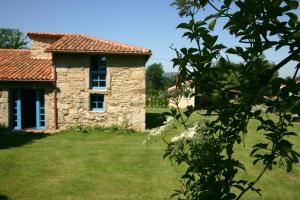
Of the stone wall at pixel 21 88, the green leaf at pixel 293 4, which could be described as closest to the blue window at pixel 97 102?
the stone wall at pixel 21 88

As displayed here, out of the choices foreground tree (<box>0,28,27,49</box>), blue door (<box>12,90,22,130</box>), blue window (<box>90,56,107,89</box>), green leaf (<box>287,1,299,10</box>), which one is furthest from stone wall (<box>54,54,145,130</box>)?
foreground tree (<box>0,28,27,49</box>)

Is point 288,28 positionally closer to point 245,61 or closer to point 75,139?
point 245,61

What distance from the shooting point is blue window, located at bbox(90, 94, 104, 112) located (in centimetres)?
1686

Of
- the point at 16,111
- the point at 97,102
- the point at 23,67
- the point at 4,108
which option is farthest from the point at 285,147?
the point at 23,67

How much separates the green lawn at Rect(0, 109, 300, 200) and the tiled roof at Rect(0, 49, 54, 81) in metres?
3.74

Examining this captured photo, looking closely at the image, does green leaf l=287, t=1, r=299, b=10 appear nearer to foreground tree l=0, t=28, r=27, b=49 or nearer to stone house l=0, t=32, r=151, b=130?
stone house l=0, t=32, r=151, b=130

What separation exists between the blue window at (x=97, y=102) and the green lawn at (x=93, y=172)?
3.40 metres

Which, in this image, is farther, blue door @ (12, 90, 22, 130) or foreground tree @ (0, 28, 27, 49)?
foreground tree @ (0, 28, 27, 49)

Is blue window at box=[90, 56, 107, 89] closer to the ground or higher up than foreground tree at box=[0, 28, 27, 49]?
closer to the ground

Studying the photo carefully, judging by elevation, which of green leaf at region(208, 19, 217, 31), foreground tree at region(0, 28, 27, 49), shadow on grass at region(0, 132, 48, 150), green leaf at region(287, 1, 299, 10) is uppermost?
foreground tree at region(0, 28, 27, 49)

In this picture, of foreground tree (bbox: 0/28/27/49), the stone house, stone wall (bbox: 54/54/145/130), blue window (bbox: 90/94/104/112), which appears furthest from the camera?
foreground tree (bbox: 0/28/27/49)

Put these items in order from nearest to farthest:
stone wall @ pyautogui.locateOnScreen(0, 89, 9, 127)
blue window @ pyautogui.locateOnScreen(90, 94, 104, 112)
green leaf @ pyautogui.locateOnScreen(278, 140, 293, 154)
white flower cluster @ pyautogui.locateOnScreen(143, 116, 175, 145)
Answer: green leaf @ pyautogui.locateOnScreen(278, 140, 293, 154) < white flower cluster @ pyautogui.locateOnScreen(143, 116, 175, 145) < stone wall @ pyautogui.locateOnScreen(0, 89, 9, 127) < blue window @ pyautogui.locateOnScreen(90, 94, 104, 112)

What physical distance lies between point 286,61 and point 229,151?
0.68 metres

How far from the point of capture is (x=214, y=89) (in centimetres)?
232
